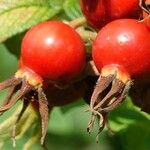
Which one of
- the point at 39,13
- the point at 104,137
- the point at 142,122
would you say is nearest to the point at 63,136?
the point at 104,137

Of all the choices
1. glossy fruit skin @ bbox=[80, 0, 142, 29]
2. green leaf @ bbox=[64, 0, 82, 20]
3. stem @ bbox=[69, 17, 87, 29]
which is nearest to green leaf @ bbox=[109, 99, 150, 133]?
green leaf @ bbox=[64, 0, 82, 20]

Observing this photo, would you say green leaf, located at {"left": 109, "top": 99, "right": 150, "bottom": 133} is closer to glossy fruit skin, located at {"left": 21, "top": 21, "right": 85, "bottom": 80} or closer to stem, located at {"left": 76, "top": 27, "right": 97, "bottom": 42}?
stem, located at {"left": 76, "top": 27, "right": 97, "bottom": 42}

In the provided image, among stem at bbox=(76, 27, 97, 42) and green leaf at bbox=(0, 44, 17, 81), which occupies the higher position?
stem at bbox=(76, 27, 97, 42)

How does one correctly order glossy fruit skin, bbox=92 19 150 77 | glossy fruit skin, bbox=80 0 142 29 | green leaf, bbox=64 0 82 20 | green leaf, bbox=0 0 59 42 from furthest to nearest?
green leaf, bbox=64 0 82 20, green leaf, bbox=0 0 59 42, glossy fruit skin, bbox=80 0 142 29, glossy fruit skin, bbox=92 19 150 77

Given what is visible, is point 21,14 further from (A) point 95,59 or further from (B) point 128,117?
(B) point 128,117

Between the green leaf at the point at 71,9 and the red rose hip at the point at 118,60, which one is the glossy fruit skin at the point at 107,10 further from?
the green leaf at the point at 71,9

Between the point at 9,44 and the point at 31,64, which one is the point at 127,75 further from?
the point at 9,44

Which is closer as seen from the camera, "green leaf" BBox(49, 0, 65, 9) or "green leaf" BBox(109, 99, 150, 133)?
"green leaf" BBox(49, 0, 65, 9)
